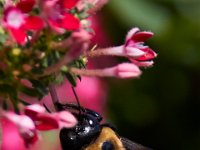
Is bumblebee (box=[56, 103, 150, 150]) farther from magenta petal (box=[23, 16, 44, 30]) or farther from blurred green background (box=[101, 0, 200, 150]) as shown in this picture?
blurred green background (box=[101, 0, 200, 150])

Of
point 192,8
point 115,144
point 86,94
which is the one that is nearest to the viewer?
point 115,144

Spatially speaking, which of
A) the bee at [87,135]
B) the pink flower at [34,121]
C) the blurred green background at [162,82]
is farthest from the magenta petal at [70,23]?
the blurred green background at [162,82]

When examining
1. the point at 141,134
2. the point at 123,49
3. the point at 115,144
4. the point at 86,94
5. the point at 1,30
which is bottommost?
the point at 141,134

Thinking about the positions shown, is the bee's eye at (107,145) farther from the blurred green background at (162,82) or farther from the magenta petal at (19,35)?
the blurred green background at (162,82)

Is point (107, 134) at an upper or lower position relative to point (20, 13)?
lower

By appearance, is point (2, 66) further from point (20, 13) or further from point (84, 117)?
point (84, 117)

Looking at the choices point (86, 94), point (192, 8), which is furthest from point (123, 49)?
point (192, 8)

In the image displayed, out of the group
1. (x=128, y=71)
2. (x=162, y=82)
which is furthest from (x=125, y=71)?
(x=162, y=82)
